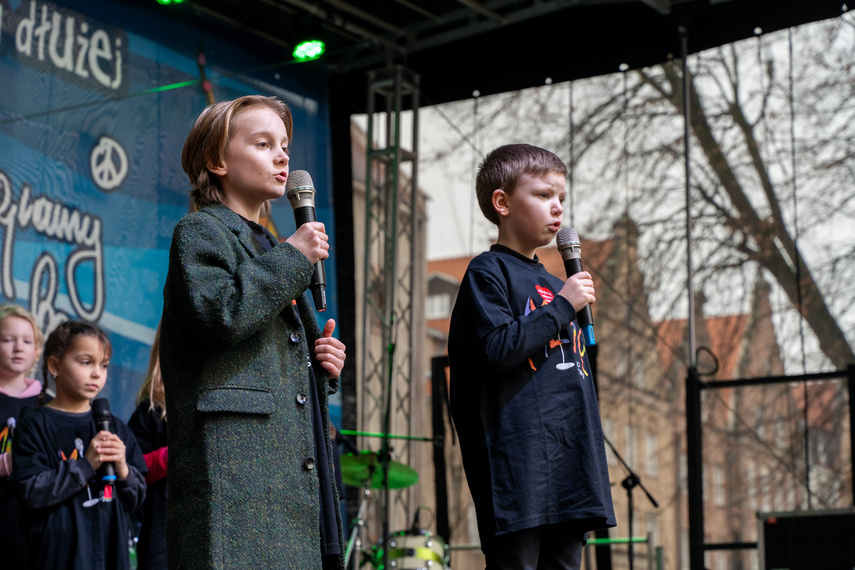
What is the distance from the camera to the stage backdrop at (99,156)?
428 centimetres

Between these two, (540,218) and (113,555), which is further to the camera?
(113,555)

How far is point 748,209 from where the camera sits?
6.26m

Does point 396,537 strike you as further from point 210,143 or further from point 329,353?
point 210,143

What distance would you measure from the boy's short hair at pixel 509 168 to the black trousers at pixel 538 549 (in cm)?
75

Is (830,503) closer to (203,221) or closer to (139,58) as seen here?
(139,58)

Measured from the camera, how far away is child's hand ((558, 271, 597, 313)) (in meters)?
1.99

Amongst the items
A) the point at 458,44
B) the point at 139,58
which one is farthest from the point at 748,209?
the point at 139,58

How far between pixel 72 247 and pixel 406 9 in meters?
2.51

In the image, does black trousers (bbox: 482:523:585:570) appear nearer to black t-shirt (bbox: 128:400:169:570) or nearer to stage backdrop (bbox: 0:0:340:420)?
black t-shirt (bbox: 128:400:169:570)

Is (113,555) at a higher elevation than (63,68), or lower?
lower

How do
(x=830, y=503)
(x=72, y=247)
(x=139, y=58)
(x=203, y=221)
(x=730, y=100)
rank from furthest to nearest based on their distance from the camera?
(x=730, y=100), (x=830, y=503), (x=139, y=58), (x=72, y=247), (x=203, y=221)

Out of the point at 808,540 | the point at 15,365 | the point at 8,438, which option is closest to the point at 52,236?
the point at 15,365

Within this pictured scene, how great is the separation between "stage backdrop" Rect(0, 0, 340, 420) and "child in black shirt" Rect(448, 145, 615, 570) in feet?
9.27

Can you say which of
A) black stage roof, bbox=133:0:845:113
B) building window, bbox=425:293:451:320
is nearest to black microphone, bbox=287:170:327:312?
black stage roof, bbox=133:0:845:113
